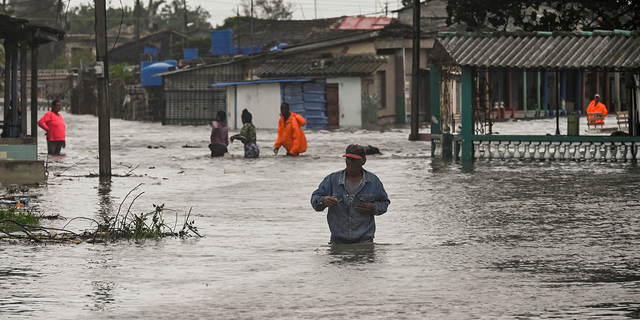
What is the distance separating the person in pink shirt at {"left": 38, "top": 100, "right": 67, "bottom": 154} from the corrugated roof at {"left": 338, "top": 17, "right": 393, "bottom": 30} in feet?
140

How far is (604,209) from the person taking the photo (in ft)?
43.5

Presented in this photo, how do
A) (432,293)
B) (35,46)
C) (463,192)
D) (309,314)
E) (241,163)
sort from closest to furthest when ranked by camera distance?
(309,314)
(432,293)
(463,192)
(35,46)
(241,163)

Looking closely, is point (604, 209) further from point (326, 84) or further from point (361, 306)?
point (326, 84)

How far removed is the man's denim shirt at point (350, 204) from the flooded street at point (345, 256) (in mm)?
180

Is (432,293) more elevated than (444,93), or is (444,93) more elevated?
(444,93)

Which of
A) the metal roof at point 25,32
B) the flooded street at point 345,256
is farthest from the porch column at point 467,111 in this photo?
the metal roof at point 25,32

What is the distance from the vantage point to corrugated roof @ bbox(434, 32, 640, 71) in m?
21.3

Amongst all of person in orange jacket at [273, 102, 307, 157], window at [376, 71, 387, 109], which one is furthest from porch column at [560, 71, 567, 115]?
person in orange jacket at [273, 102, 307, 157]

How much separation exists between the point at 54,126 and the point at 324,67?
2135cm

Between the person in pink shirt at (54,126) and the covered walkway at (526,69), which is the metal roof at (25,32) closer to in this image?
the person in pink shirt at (54,126)

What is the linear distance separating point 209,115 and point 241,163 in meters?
29.3

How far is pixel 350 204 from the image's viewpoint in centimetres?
947

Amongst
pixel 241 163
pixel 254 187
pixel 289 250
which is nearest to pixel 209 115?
pixel 241 163

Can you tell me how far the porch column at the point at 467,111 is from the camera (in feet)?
74.0
